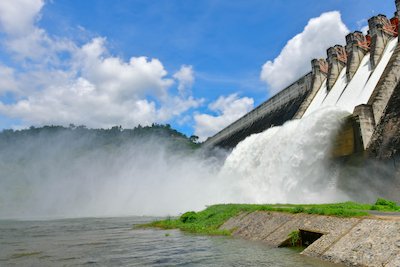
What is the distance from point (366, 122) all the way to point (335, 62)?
43.4ft

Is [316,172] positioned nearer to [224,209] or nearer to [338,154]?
[338,154]

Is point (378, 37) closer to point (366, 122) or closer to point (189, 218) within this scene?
point (366, 122)

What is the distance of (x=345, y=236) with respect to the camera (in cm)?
793

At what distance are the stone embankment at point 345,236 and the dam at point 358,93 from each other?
764cm

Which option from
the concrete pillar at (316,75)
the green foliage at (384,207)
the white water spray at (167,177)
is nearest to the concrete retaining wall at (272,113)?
the concrete pillar at (316,75)

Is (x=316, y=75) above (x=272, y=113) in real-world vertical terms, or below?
above

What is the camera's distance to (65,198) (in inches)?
2253

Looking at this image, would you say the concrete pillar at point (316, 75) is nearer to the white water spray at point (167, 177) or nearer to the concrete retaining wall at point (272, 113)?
the concrete retaining wall at point (272, 113)

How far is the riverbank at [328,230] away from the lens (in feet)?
22.2

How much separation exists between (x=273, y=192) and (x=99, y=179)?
4293 centimetres

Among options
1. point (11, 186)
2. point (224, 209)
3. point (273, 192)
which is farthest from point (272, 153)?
point (11, 186)

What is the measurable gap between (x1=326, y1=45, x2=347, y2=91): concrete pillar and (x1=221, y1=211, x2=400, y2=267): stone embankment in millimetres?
19842

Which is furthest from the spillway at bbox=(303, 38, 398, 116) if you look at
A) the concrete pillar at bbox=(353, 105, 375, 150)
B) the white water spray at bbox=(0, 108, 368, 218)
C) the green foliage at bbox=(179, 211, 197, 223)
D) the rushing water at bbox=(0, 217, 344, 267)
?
the rushing water at bbox=(0, 217, 344, 267)

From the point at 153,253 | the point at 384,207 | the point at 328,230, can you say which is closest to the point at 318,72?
the point at 384,207
